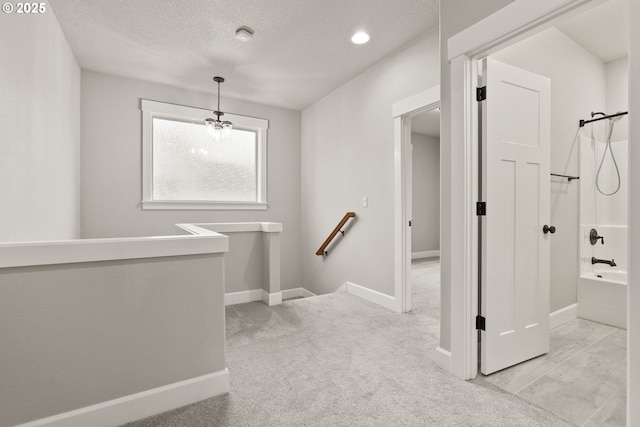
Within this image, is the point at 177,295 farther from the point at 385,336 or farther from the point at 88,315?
the point at 385,336

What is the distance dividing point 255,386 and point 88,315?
953mm

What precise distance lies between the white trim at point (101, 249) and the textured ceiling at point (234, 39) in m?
1.95

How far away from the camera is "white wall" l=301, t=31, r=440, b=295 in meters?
3.09

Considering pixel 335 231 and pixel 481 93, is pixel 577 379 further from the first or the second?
pixel 335 231

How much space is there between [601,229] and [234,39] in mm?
4146

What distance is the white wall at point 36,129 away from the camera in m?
1.75

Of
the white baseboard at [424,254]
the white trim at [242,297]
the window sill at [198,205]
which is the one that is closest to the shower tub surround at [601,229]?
the white trim at [242,297]

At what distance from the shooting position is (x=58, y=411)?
1370 millimetres

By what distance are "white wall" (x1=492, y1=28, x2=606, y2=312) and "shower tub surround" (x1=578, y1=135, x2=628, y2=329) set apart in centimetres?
9

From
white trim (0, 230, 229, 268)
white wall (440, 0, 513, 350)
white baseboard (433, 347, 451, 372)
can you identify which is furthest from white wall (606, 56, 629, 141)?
white trim (0, 230, 229, 268)

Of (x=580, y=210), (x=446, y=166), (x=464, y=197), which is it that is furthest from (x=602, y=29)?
(x=464, y=197)

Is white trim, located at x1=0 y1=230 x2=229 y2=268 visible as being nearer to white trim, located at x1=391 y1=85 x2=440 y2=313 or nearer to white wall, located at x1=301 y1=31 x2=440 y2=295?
white trim, located at x1=391 y1=85 x2=440 y2=313

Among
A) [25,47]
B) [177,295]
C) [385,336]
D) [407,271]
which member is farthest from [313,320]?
[25,47]

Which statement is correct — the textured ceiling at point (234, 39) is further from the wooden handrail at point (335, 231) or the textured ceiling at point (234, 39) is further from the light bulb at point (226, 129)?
the wooden handrail at point (335, 231)
